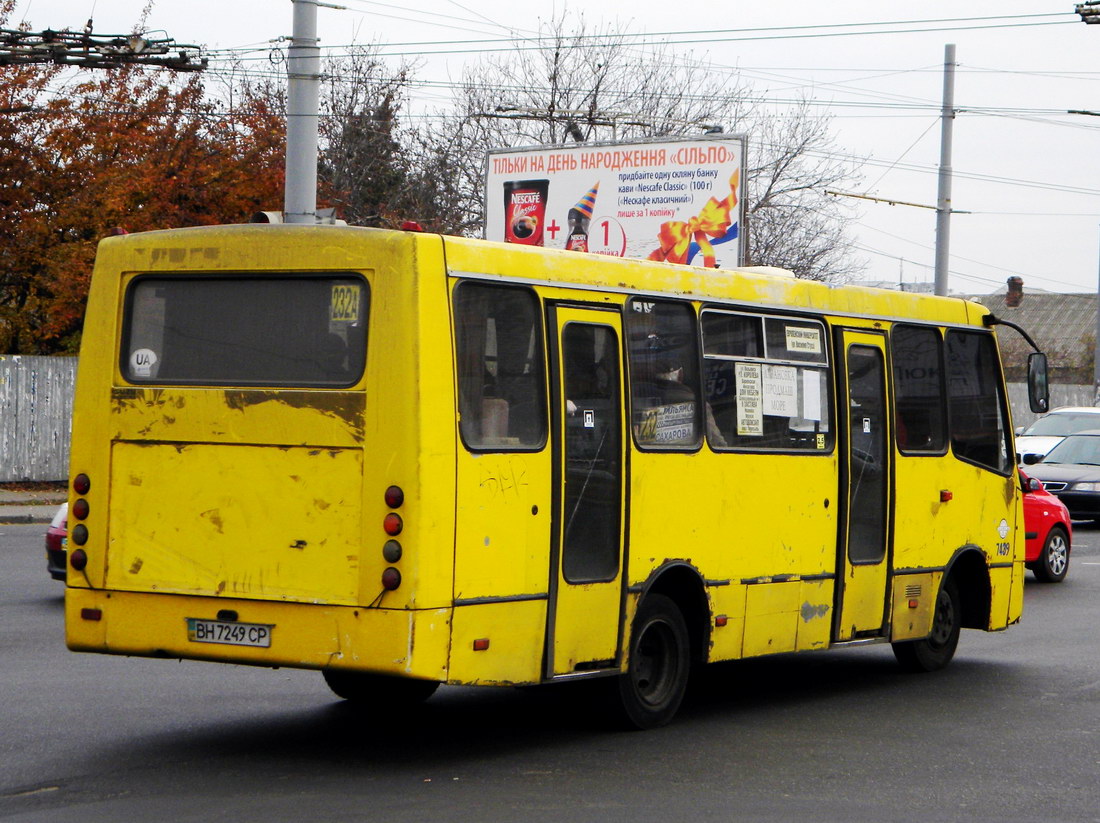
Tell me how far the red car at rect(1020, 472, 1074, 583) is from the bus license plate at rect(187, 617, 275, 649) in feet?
40.8

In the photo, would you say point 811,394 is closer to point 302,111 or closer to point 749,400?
point 749,400

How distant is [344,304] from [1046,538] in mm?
12785

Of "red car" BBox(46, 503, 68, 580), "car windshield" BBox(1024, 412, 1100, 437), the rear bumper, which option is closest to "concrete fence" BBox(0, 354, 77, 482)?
"red car" BBox(46, 503, 68, 580)

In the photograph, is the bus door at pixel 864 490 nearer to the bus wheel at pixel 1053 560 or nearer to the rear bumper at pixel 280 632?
the rear bumper at pixel 280 632

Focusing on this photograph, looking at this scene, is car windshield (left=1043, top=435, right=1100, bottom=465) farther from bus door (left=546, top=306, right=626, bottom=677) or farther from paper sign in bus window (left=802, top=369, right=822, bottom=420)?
bus door (left=546, top=306, right=626, bottom=677)

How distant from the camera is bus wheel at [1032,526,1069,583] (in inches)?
742

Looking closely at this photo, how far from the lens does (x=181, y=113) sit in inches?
1280

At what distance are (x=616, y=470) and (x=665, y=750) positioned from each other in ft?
4.75

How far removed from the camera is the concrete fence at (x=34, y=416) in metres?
28.1

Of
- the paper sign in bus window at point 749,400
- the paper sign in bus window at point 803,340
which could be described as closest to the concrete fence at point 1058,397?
the paper sign in bus window at point 803,340

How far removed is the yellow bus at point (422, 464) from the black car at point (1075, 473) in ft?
52.8

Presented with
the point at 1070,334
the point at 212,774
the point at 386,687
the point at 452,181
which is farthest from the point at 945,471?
the point at 1070,334

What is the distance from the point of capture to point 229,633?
7.91 m

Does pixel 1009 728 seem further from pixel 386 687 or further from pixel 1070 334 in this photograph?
pixel 1070 334
